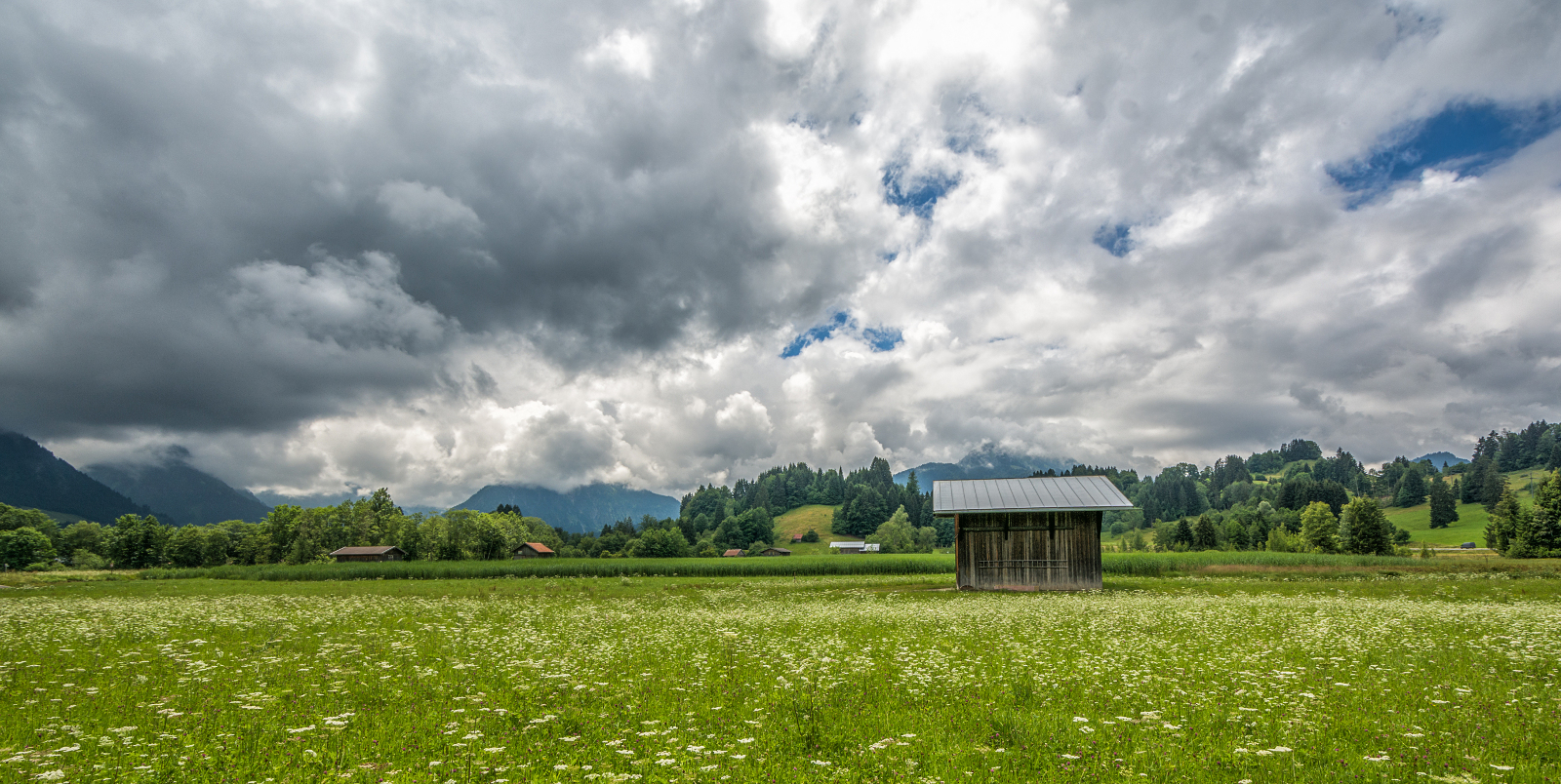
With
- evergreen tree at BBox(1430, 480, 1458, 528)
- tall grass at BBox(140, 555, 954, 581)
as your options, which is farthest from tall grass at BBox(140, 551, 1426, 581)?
evergreen tree at BBox(1430, 480, 1458, 528)

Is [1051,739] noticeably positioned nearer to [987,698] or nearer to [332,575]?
[987,698]

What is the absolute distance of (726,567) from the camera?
71.2 metres

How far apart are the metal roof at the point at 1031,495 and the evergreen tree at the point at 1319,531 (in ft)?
292

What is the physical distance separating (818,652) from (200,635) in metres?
19.2

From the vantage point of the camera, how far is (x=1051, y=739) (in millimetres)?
8727

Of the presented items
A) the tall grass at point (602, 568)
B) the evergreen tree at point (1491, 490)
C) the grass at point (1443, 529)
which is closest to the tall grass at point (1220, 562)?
the tall grass at point (602, 568)

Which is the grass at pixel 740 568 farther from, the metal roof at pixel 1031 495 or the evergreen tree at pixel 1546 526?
the evergreen tree at pixel 1546 526

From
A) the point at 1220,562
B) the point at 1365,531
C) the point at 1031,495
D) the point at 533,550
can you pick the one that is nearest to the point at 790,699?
the point at 1031,495

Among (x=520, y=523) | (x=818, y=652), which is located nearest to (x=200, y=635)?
(x=818, y=652)

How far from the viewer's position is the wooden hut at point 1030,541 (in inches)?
1594

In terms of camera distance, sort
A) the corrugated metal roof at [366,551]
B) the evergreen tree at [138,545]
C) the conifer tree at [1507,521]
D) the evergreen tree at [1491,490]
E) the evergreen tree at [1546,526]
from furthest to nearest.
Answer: the evergreen tree at [1491,490] → the evergreen tree at [138,545] → the corrugated metal roof at [366,551] → the conifer tree at [1507,521] → the evergreen tree at [1546,526]

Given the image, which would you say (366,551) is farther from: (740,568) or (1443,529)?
(1443,529)

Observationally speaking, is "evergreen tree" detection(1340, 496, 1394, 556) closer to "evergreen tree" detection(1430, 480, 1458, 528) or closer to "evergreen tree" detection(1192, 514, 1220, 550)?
"evergreen tree" detection(1192, 514, 1220, 550)

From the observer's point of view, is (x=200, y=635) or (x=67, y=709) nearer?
(x=67, y=709)
